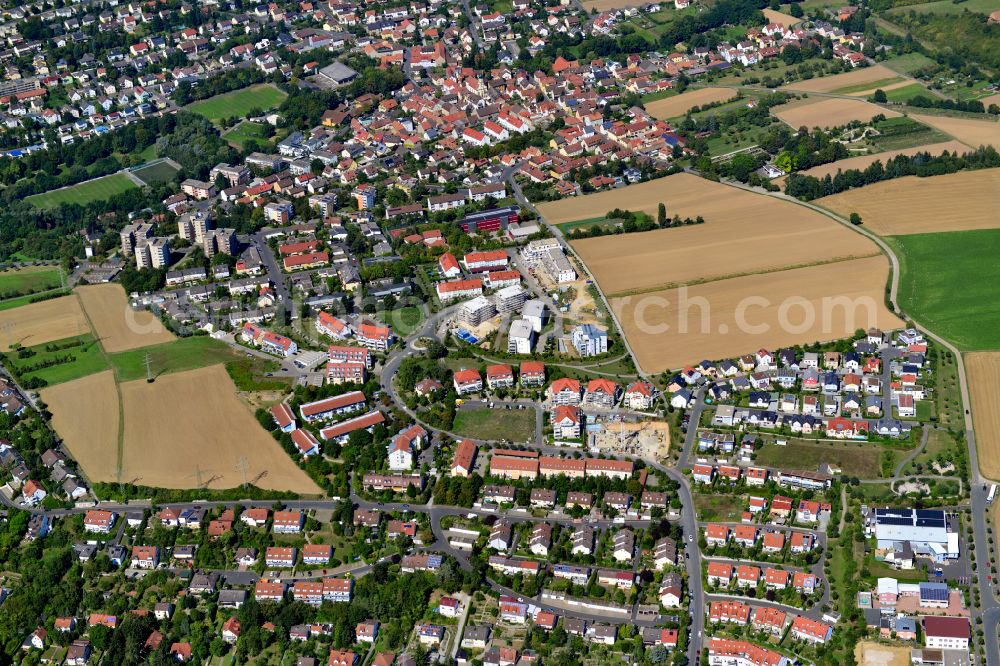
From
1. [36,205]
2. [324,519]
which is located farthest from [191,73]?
[324,519]

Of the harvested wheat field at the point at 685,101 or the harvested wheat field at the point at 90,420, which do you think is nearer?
the harvested wheat field at the point at 90,420

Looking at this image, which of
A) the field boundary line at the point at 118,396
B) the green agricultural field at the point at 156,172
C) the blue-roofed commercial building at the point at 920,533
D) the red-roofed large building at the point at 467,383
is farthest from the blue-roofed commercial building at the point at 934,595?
the green agricultural field at the point at 156,172

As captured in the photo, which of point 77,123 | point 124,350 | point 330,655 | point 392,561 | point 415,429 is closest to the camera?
point 330,655

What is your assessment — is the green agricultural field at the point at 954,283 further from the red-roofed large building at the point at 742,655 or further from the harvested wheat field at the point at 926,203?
the red-roofed large building at the point at 742,655

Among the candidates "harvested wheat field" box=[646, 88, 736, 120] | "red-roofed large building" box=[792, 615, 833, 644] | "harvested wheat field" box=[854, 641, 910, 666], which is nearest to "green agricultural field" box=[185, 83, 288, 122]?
"harvested wheat field" box=[646, 88, 736, 120]

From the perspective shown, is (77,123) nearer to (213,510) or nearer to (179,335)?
(179,335)

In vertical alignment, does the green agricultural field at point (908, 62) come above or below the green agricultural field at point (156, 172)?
above

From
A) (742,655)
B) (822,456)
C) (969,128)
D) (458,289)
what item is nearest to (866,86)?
(969,128)
